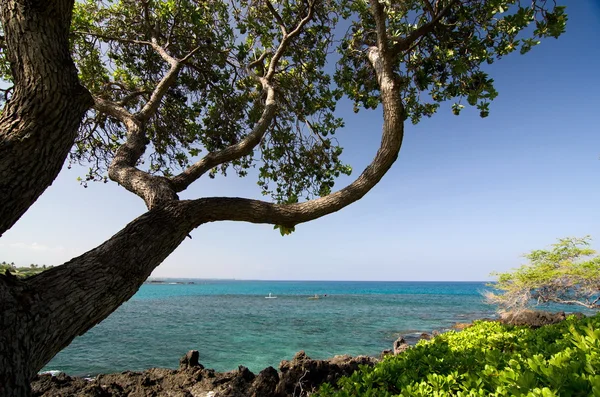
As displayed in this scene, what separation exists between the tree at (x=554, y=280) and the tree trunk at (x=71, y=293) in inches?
776

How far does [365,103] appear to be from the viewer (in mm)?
6582

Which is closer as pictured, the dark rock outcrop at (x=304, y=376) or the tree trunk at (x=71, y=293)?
the tree trunk at (x=71, y=293)

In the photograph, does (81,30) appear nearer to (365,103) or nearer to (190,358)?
(365,103)

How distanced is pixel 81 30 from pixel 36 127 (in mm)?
5873

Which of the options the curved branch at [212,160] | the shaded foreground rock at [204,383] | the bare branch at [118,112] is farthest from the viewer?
the shaded foreground rock at [204,383]

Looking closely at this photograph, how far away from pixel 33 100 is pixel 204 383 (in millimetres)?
6937

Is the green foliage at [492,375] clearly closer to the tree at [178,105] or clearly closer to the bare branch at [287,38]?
the tree at [178,105]

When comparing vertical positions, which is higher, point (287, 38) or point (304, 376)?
point (287, 38)

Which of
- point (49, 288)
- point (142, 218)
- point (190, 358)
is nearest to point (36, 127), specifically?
point (142, 218)

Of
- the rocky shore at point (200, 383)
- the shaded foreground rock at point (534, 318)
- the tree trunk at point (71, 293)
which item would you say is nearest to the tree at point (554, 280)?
the shaded foreground rock at point (534, 318)

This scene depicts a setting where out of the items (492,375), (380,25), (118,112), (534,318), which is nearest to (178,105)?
(118,112)

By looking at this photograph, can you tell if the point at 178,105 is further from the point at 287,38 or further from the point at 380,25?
the point at 380,25

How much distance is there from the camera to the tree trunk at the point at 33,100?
7.70 feet

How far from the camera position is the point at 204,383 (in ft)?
23.3
